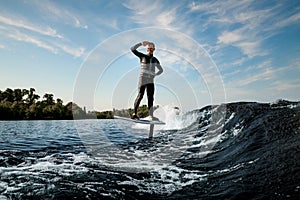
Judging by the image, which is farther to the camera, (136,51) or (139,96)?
(139,96)

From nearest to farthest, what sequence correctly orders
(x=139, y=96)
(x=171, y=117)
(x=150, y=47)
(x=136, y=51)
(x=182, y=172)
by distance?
(x=182, y=172)
(x=150, y=47)
(x=136, y=51)
(x=139, y=96)
(x=171, y=117)

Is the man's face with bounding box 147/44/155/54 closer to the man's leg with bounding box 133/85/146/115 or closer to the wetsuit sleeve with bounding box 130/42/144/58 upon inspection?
the wetsuit sleeve with bounding box 130/42/144/58

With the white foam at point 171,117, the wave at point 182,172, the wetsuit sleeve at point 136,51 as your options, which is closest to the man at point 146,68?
the wetsuit sleeve at point 136,51

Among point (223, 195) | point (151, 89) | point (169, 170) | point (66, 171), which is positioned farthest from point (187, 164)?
point (66, 171)

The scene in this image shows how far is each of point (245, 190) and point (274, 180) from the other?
852 millimetres

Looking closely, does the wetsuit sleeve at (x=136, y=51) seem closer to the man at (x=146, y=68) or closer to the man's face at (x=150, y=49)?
the man at (x=146, y=68)

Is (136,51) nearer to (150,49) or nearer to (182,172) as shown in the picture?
(150,49)

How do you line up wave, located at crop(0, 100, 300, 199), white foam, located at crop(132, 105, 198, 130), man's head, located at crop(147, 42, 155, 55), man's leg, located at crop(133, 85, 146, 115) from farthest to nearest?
1. white foam, located at crop(132, 105, 198, 130)
2. man's leg, located at crop(133, 85, 146, 115)
3. man's head, located at crop(147, 42, 155, 55)
4. wave, located at crop(0, 100, 300, 199)

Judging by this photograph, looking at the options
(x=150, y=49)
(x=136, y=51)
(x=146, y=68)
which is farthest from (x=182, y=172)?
(x=136, y=51)

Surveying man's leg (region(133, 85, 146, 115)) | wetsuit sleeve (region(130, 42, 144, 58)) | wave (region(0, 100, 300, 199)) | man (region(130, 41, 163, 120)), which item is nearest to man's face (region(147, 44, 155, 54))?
man (region(130, 41, 163, 120))

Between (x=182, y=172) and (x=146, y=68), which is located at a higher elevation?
(x=146, y=68)

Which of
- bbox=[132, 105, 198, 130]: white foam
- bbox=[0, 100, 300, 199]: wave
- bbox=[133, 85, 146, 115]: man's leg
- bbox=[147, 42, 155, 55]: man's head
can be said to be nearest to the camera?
bbox=[0, 100, 300, 199]: wave

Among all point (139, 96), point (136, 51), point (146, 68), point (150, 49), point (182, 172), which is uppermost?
point (150, 49)

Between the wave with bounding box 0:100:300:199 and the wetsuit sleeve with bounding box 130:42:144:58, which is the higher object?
the wetsuit sleeve with bounding box 130:42:144:58
